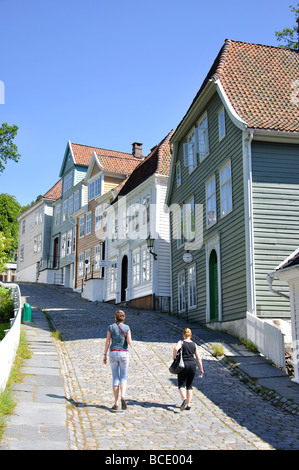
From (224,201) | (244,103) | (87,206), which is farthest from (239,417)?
(87,206)

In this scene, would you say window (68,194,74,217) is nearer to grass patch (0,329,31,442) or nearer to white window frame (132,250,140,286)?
white window frame (132,250,140,286)

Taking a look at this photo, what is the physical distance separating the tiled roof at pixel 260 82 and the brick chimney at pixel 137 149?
→ 2002 centimetres

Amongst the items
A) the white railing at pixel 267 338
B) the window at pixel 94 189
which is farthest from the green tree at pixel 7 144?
the white railing at pixel 267 338

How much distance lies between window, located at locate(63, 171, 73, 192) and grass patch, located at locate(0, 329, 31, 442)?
98.8ft

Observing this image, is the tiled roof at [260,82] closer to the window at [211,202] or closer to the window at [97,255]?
the window at [211,202]

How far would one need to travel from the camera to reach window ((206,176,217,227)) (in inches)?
772

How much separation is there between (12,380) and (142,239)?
1815 cm

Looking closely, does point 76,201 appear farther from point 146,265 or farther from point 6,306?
point 6,306

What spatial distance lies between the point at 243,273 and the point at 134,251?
13.5 m

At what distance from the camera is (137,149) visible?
40969 millimetres

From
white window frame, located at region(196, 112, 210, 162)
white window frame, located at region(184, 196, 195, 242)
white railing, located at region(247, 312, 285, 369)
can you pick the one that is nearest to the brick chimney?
white window frame, located at region(184, 196, 195, 242)

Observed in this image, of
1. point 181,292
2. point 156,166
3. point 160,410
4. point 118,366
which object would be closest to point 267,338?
point 160,410

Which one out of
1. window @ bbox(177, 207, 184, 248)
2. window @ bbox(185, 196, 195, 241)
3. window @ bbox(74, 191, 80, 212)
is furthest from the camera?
window @ bbox(74, 191, 80, 212)
